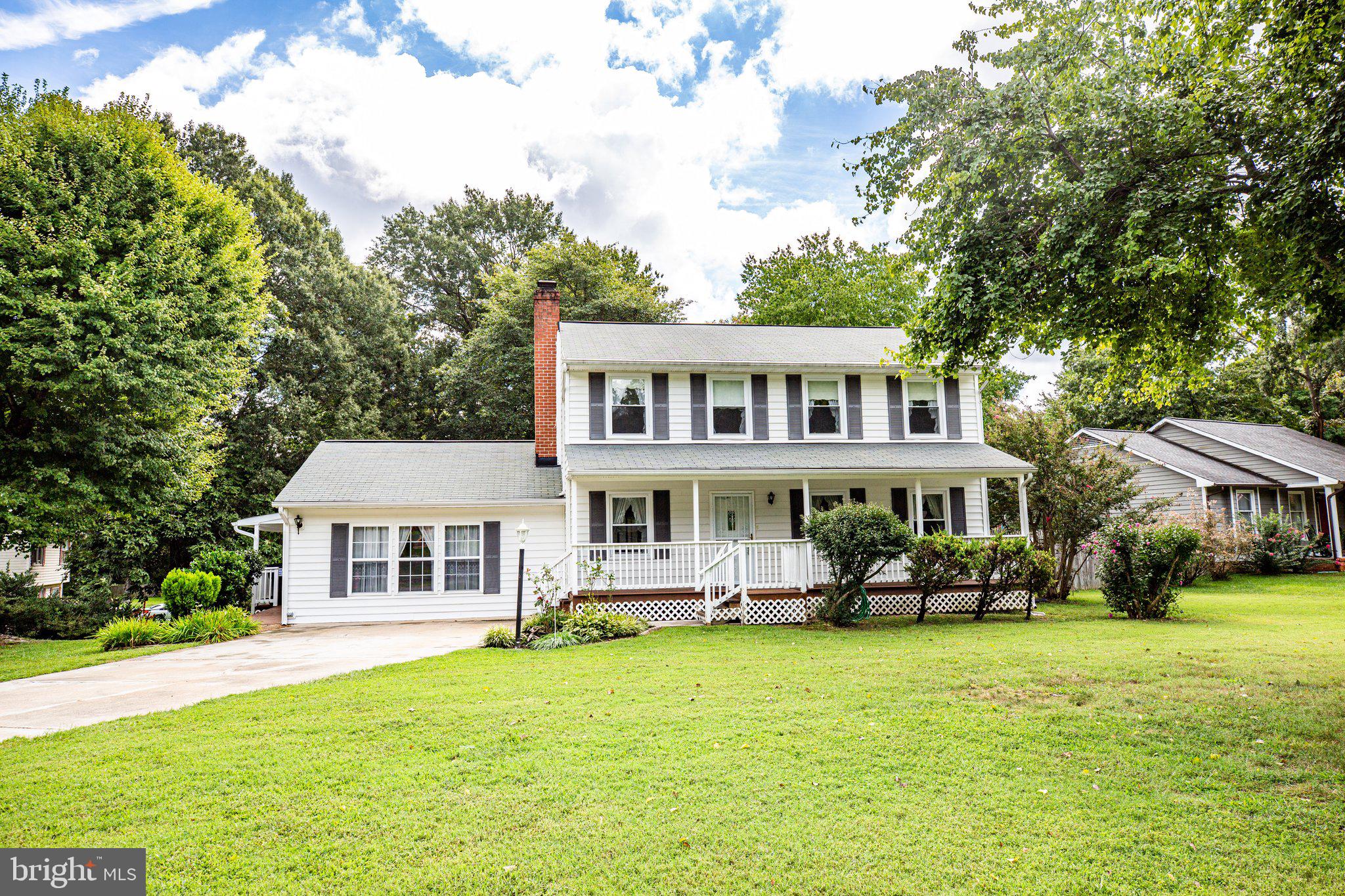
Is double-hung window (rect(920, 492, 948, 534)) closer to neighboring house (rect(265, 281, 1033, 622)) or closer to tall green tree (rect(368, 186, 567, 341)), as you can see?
neighboring house (rect(265, 281, 1033, 622))

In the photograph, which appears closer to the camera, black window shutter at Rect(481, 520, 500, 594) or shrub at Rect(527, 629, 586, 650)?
shrub at Rect(527, 629, 586, 650)

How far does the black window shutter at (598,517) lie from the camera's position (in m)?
16.7

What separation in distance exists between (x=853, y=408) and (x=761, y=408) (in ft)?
7.92

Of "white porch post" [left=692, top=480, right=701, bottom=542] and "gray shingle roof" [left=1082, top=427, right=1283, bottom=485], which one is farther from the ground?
"gray shingle roof" [left=1082, top=427, right=1283, bottom=485]

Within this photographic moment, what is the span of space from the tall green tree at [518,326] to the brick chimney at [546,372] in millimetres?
9399

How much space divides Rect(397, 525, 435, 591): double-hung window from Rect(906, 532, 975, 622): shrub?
10403 mm

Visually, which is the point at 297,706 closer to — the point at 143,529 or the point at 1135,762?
the point at 1135,762

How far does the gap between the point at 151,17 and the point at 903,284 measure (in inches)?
1200

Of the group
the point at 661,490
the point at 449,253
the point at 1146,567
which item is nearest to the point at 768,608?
the point at 661,490

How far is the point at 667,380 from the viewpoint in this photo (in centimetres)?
1789

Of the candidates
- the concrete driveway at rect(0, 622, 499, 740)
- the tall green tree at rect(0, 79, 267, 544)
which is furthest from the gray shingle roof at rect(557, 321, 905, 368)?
the tall green tree at rect(0, 79, 267, 544)

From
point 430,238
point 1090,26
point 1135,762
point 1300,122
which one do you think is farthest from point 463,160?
point 1135,762

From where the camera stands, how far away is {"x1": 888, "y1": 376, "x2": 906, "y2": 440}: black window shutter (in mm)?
18625

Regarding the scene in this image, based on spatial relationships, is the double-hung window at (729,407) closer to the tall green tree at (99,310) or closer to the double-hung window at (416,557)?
the double-hung window at (416,557)
